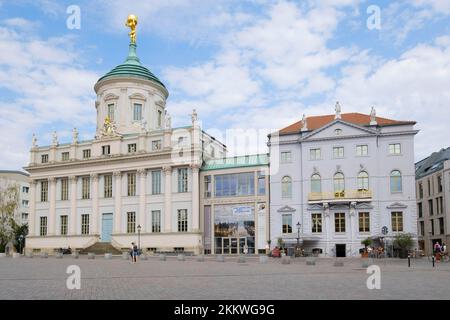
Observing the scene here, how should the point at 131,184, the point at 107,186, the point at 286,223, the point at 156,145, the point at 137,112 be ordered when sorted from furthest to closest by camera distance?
the point at 137,112, the point at 107,186, the point at 131,184, the point at 156,145, the point at 286,223

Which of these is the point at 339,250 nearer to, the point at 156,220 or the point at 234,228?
the point at 234,228

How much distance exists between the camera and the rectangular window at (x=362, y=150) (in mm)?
56125

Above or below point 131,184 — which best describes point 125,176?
above

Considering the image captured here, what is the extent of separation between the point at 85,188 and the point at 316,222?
32.1 m

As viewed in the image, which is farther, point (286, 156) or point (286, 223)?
point (286, 156)

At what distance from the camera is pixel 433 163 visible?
7606cm

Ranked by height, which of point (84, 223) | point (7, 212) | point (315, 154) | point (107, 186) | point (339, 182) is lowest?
point (84, 223)

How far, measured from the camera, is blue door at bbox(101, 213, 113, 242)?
2675 inches

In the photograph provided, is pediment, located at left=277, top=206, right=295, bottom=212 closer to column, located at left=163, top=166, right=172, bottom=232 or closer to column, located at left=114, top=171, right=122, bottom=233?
column, located at left=163, top=166, right=172, bottom=232

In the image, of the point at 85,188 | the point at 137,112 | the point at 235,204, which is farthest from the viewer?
the point at 137,112

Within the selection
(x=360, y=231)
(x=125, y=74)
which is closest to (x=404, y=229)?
(x=360, y=231)

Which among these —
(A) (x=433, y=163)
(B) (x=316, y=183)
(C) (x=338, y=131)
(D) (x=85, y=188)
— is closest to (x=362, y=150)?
(C) (x=338, y=131)
